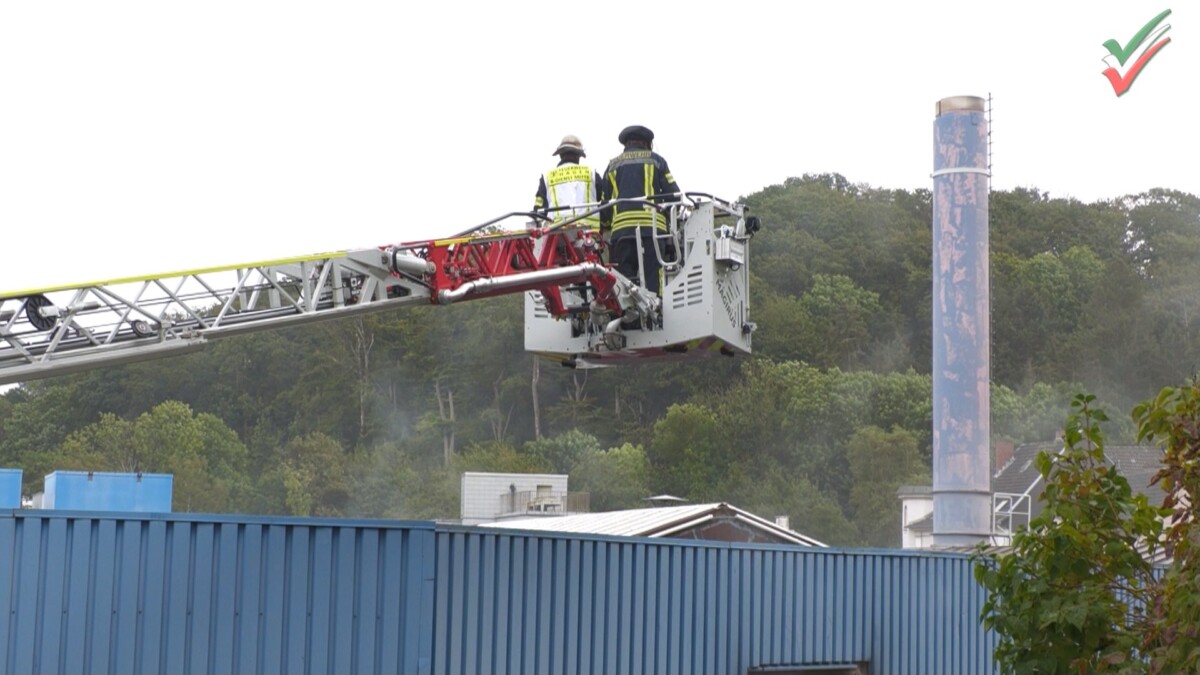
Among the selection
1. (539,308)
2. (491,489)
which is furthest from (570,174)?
(491,489)

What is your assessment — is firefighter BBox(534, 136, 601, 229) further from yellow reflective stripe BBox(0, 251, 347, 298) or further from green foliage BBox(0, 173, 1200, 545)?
green foliage BBox(0, 173, 1200, 545)

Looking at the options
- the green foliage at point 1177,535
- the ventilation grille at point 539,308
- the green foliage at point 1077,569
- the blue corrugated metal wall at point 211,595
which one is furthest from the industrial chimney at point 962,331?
the green foliage at point 1177,535

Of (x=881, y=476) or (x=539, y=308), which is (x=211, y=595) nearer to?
(x=539, y=308)

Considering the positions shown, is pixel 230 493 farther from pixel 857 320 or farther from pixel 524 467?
pixel 857 320

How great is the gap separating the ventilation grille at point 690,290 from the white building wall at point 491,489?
3611 centimetres

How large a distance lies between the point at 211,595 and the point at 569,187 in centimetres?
570

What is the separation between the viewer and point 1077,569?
9859mm

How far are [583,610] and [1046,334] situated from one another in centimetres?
8485

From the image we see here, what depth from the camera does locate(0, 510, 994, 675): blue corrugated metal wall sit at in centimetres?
1198

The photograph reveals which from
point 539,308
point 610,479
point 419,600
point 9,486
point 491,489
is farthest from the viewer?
point 610,479

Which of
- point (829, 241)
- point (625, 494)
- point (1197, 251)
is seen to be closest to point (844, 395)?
point (625, 494)

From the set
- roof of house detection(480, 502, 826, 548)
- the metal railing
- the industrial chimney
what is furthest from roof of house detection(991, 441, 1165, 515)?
the industrial chimney

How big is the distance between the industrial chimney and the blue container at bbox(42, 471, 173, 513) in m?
10.7

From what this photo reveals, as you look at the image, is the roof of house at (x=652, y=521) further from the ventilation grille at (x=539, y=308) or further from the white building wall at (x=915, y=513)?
the white building wall at (x=915, y=513)
